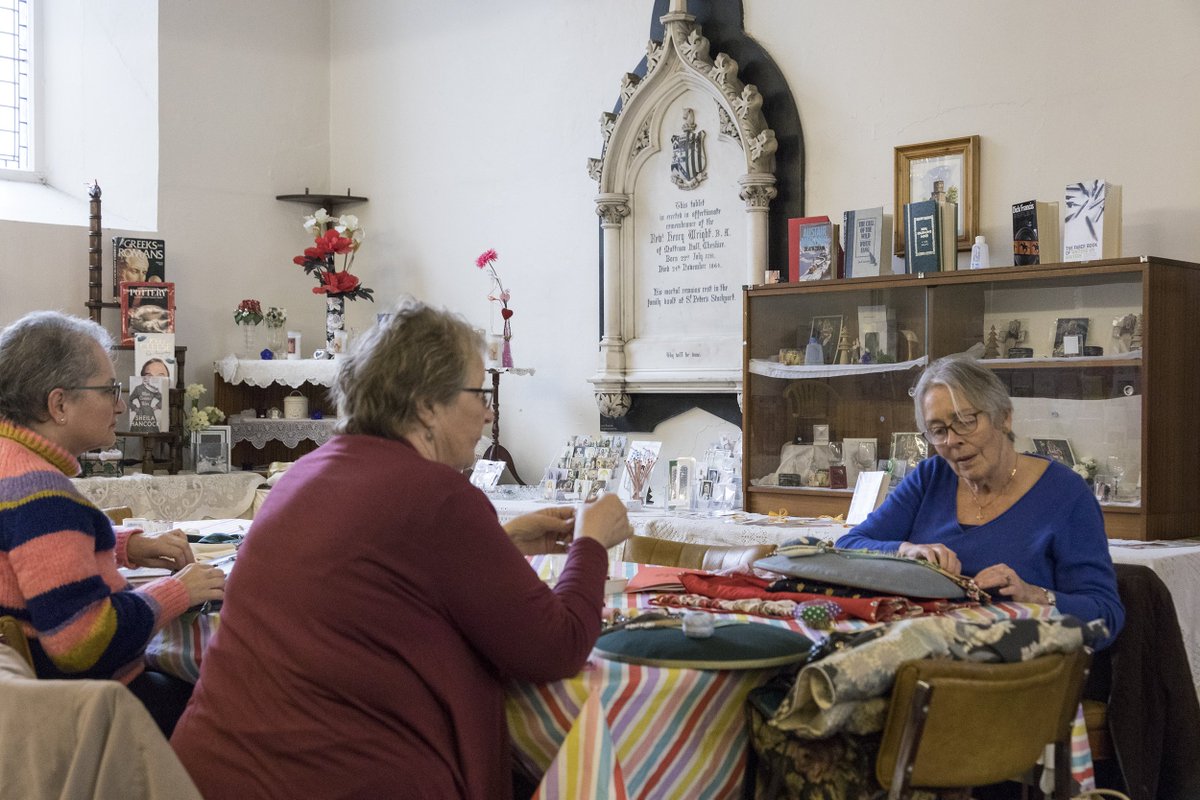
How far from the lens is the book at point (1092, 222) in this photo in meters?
4.02

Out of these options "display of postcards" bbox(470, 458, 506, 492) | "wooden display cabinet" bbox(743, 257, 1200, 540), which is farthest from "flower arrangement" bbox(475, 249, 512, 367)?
"wooden display cabinet" bbox(743, 257, 1200, 540)

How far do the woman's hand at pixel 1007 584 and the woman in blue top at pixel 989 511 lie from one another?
0.9 inches

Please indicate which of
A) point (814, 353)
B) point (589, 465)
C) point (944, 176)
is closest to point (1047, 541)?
point (814, 353)

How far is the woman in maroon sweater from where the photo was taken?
5.82 feet

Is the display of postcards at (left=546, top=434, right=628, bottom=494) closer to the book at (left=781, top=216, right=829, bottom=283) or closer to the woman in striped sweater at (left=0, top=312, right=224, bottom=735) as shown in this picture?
the book at (left=781, top=216, right=829, bottom=283)

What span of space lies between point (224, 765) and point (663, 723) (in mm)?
657

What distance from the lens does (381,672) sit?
1776mm

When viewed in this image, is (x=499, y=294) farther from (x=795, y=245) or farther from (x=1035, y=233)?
(x=1035, y=233)

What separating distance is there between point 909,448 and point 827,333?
1.78 feet

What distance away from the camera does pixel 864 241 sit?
470 centimetres

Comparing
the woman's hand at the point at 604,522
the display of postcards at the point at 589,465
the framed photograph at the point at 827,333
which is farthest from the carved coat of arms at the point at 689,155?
the woman's hand at the point at 604,522

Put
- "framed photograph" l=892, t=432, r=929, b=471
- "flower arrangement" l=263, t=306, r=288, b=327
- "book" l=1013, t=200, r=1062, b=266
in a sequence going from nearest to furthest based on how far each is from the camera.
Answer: "book" l=1013, t=200, r=1062, b=266 → "framed photograph" l=892, t=432, r=929, b=471 → "flower arrangement" l=263, t=306, r=288, b=327

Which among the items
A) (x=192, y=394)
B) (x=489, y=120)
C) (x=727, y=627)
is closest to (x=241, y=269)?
(x=192, y=394)

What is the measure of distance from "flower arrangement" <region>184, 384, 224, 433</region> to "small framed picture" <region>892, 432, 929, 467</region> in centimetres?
356
